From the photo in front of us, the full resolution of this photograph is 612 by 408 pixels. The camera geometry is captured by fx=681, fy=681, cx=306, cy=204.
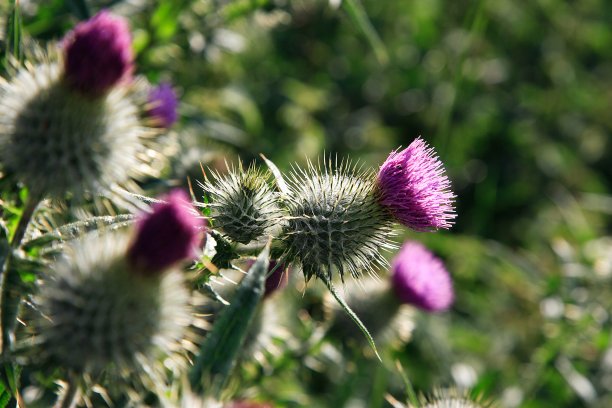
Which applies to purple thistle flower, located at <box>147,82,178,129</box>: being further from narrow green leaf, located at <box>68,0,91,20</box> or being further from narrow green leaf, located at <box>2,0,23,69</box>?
narrow green leaf, located at <box>2,0,23,69</box>

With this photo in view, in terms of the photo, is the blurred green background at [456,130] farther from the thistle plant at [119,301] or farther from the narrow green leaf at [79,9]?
the thistle plant at [119,301]

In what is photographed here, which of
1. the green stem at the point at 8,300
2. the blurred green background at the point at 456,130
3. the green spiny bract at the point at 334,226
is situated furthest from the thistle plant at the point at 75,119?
the blurred green background at the point at 456,130

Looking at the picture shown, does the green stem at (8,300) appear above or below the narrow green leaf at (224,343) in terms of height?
above

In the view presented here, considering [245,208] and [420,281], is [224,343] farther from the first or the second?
[420,281]

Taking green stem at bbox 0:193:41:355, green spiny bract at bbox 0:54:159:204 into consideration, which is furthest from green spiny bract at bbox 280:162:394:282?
green stem at bbox 0:193:41:355

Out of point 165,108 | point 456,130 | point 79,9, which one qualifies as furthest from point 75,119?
point 456,130
